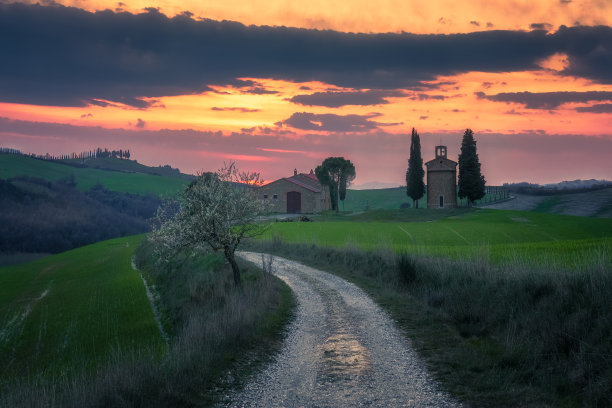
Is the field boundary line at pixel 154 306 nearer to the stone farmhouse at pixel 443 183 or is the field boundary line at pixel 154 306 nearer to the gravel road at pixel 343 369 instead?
the gravel road at pixel 343 369

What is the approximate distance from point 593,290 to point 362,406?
8067mm

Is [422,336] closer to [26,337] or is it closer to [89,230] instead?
[26,337]

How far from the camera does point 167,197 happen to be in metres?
25.3

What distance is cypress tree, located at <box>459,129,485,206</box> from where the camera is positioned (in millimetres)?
79688

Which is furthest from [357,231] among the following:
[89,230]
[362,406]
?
[89,230]

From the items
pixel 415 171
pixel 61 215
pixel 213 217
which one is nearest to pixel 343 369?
pixel 213 217

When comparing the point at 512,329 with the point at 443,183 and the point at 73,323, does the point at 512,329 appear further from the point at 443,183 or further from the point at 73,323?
the point at 443,183

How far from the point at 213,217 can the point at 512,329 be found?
14737mm

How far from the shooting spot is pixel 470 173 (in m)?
79.9

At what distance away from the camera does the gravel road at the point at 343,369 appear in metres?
8.28

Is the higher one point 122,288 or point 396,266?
point 396,266

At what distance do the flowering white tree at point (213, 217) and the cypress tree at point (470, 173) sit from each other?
212ft

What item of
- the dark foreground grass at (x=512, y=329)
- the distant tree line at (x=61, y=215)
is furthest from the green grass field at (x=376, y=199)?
the dark foreground grass at (x=512, y=329)

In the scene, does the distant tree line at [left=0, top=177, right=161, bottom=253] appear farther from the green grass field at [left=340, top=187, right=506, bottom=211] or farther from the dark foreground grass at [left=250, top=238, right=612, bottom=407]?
the dark foreground grass at [left=250, top=238, right=612, bottom=407]
